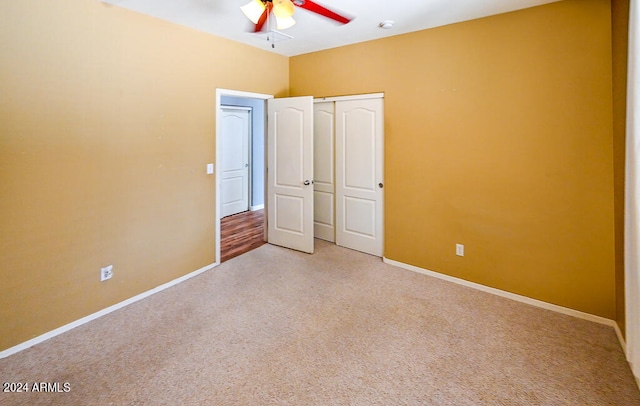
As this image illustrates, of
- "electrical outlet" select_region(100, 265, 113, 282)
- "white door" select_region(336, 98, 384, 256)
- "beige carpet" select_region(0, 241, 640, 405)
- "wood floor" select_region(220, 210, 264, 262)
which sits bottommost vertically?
"beige carpet" select_region(0, 241, 640, 405)

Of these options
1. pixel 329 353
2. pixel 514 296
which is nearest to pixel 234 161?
pixel 329 353

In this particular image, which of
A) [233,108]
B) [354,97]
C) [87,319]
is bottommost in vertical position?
[87,319]

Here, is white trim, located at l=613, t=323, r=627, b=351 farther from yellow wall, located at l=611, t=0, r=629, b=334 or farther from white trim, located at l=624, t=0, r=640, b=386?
white trim, located at l=624, t=0, r=640, b=386

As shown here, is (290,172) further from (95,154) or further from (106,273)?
(106,273)

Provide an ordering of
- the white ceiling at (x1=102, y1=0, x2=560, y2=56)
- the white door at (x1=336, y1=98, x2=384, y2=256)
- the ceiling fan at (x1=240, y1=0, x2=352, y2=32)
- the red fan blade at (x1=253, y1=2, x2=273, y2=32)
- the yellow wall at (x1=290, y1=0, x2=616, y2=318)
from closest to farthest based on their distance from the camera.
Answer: the ceiling fan at (x1=240, y1=0, x2=352, y2=32), the red fan blade at (x1=253, y1=2, x2=273, y2=32), the yellow wall at (x1=290, y1=0, x2=616, y2=318), the white ceiling at (x1=102, y1=0, x2=560, y2=56), the white door at (x1=336, y1=98, x2=384, y2=256)

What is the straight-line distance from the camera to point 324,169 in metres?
4.54

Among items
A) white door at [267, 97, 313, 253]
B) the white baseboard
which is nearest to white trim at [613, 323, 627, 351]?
white door at [267, 97, 313, 253]

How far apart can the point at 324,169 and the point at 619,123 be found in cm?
309

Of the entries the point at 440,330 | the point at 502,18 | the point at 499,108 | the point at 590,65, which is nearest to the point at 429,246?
the point at 440,330

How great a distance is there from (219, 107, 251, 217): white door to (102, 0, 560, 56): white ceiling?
2.53 meters

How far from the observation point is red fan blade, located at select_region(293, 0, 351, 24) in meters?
1.94

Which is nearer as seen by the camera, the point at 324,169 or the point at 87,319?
the point at 87,319

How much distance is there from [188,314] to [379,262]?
2250 mm

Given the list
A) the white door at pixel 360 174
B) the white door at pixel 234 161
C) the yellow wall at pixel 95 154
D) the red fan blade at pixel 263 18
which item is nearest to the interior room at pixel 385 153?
the yellow wall at pixel 95 154
